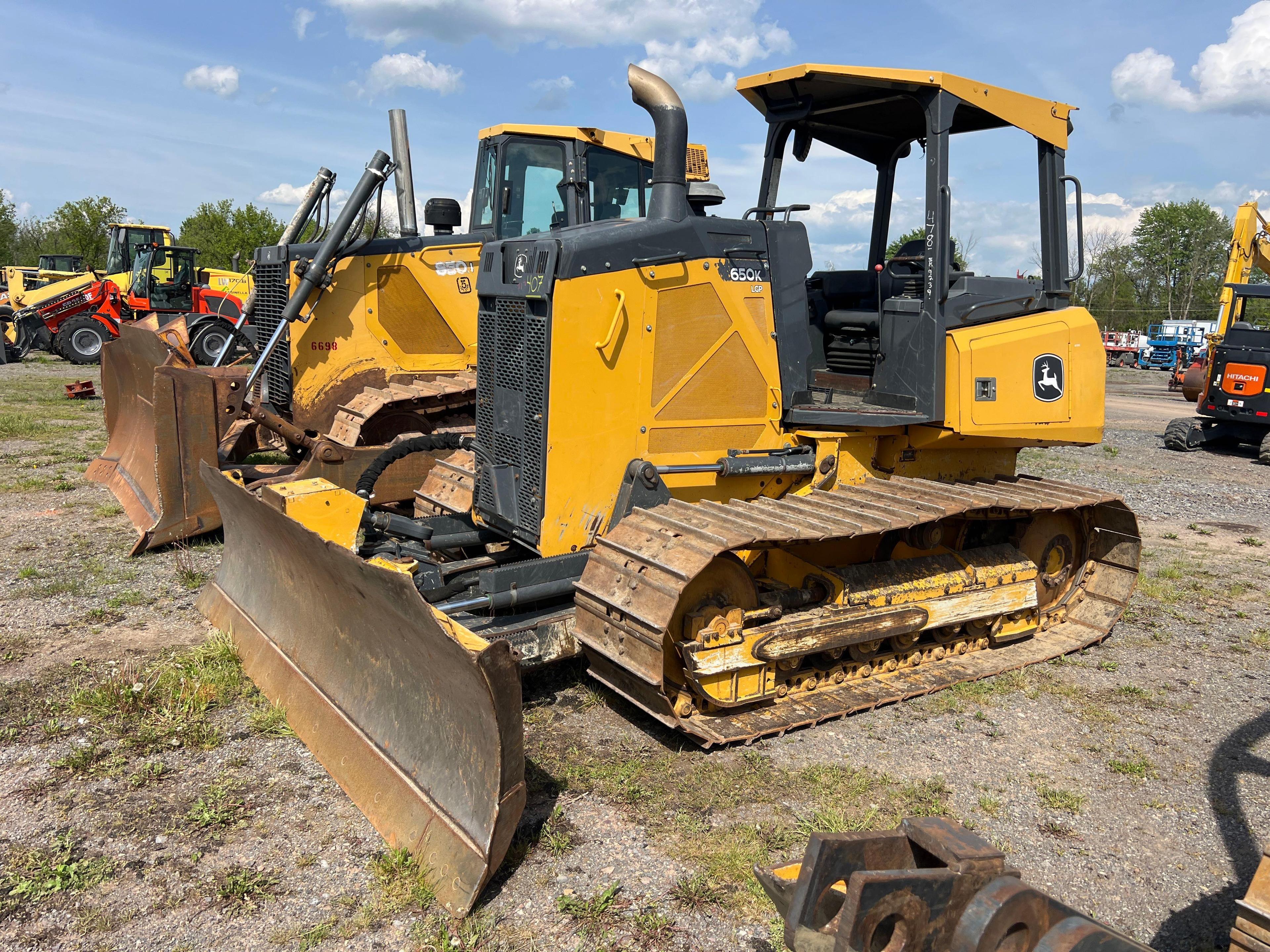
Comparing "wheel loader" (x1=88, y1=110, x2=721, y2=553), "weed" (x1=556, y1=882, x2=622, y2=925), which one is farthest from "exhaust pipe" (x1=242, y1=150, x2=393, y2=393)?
"weed" (x1=556, y1=882, x2=622, y2=925)

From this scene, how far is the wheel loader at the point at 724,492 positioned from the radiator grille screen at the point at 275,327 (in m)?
3.02

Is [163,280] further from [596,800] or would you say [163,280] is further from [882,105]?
[596,800]

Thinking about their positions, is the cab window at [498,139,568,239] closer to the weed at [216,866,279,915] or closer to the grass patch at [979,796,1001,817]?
the grass patch at [979,796,1001,817]

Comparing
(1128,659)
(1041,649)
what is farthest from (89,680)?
(1128,659)

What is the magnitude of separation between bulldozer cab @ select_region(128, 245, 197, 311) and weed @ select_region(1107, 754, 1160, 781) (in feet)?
78.6

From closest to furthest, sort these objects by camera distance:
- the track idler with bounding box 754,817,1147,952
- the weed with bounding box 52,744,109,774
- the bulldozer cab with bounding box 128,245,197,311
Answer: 1. the track idler with bounding box 754,817,1147,952
2. the weed with bounding box 52,744,109,774
3. the bulldozer cab with bounding box 128,245,197,311

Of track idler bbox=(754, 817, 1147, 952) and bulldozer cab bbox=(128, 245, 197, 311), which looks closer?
track idler bbox=(754, 817, 1147, 952)

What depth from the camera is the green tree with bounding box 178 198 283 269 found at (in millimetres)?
52906

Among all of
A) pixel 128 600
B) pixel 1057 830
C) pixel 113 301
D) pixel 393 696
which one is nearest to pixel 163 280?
pixel 113 301

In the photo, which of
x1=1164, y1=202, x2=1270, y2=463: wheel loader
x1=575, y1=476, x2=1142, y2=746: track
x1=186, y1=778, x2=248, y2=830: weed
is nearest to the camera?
x1=186, y1=778, x2=248, y2=830: weed

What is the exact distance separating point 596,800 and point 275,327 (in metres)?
6.30

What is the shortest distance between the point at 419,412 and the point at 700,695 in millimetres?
4808

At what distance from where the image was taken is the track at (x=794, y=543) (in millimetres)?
4387

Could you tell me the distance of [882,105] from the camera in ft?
19.1
